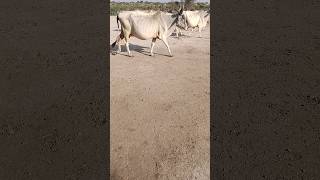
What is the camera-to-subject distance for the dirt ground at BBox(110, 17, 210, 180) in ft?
16.7

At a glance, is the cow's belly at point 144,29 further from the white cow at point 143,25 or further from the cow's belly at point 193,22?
the cow's belly at point 193,22

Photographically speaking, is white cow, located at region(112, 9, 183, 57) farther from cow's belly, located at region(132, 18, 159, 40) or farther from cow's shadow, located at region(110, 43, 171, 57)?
cow's shadow, located at region(110, 43, 171, 57)

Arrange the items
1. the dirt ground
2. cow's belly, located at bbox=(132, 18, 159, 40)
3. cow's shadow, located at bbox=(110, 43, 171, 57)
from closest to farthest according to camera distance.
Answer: the dirt ground < cow's belly, located at bbox=(132, 18, 159, 40) < cow's shadow, located at bbox=(110, 43, 171, 57)

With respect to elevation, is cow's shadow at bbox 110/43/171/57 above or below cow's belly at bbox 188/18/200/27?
below

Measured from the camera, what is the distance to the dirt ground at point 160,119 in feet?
16.7

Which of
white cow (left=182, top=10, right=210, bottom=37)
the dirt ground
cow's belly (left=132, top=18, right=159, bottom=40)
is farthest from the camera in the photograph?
white cow (left=182, top=10, right=210, bottom=37)

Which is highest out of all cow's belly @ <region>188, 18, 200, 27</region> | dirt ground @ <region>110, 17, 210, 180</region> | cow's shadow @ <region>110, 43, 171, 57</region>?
cow's belly @ <region>188, 18, 200, 27</region>

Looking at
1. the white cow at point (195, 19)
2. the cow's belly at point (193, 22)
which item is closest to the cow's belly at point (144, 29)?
the white cow at point (195, 19)

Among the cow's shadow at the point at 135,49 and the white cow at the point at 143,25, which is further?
the cow's shadow at the point at 135,49

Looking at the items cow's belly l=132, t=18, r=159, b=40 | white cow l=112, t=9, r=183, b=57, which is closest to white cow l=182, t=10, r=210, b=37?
Result: white cow l=112, t=9, r=183, b=57

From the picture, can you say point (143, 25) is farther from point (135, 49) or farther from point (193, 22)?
point (193, 22)
